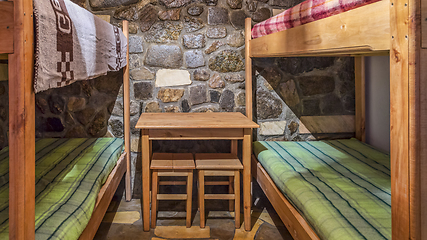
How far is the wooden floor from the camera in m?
2.03

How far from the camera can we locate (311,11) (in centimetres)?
137

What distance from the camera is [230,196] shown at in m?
2.10

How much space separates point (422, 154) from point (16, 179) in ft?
3.24

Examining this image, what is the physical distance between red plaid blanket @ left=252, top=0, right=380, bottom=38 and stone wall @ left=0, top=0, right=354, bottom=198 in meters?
0.61

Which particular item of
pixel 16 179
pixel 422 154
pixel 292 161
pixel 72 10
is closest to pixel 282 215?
pixel 292 161

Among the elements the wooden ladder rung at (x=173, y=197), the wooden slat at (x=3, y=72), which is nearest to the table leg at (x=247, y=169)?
the wooden ladder rung at (x=173, y=197)

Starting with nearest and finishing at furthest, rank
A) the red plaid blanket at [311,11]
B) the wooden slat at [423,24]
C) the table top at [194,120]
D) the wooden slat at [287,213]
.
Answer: the wooden slat at [423,24] → the red plaid blanket at [311,11] → the wooden slat at [287,213] → the table top at [194,120]

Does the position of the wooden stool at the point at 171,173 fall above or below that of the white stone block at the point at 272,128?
below

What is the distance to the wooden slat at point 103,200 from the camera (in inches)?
56.7

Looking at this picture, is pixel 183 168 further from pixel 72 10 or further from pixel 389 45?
pixel 389 45

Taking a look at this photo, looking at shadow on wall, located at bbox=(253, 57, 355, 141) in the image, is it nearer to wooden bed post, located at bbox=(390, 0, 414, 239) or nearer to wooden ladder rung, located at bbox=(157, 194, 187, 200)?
wooden ladder rung, located at bbox=(157, 194, 187, 200)

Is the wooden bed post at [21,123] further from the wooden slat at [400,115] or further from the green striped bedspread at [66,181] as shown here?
the wooden slat at [400,115]

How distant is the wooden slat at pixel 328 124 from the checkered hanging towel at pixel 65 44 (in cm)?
167

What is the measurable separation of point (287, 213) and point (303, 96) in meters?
1.28
